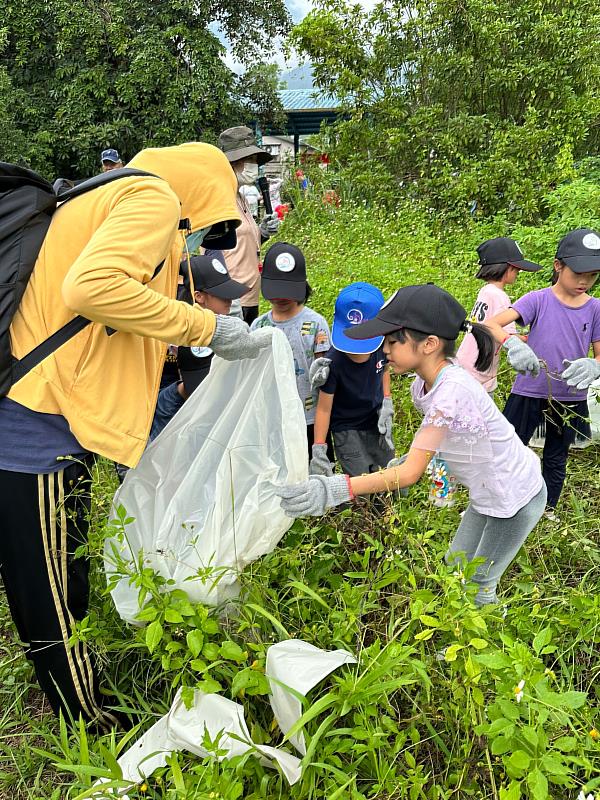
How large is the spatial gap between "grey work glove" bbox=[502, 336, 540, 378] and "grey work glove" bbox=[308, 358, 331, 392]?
2.48 ft

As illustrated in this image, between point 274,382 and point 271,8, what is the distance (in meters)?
14.2

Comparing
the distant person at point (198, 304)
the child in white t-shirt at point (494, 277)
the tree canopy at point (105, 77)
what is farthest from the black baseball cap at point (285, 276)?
the tree canopy at point (105, 77)

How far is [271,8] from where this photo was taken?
13.3 m

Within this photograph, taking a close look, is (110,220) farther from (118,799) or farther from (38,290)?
(118,799)

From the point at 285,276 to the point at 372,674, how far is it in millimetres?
1758

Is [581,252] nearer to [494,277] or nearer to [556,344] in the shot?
[556,344]

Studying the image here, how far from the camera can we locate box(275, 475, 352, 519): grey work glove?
153cm

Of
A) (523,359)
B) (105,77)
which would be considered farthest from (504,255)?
(105,77)

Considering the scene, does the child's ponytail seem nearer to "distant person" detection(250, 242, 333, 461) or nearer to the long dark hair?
the long dark hair

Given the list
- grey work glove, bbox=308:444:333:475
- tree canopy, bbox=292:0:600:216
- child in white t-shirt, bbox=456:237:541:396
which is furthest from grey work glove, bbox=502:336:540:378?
tree canopy, bbox=292:0:600:216

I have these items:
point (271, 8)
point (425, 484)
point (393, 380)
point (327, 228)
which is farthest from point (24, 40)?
point (425, 484)

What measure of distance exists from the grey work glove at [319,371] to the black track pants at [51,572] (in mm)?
1087

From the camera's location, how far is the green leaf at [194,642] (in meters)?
1.38

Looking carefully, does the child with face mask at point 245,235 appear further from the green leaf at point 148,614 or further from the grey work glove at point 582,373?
the green leaf at point 148,614
